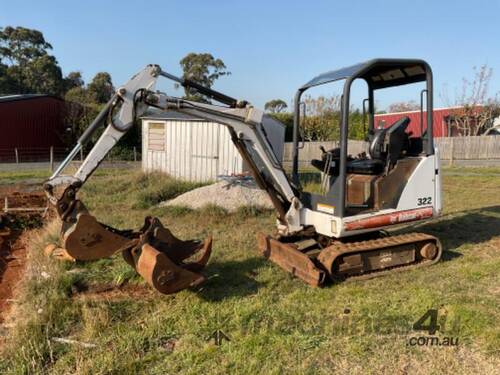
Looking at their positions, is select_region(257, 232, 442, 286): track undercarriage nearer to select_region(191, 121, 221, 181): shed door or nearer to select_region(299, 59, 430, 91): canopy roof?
select_region(299, 59, 430, 91): canopy roof

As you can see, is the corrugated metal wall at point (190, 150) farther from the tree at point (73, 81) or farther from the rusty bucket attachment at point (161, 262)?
the tree at point (73, 81)

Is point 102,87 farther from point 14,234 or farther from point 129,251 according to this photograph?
point 129,251

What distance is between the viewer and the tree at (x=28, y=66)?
47.5 meters

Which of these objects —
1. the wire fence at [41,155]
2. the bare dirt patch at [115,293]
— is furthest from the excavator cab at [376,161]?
the wire fence at [41,155]

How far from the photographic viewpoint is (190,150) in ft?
52.9

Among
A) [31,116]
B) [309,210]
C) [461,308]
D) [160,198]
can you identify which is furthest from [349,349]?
[31,116]

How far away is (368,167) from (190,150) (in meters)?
10.9

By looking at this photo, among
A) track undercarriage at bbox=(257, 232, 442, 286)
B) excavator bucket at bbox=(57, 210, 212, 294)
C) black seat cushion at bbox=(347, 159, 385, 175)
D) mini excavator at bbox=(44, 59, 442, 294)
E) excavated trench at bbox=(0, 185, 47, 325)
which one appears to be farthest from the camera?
black seat cushion at bbox=(347, 159, 385, 175)

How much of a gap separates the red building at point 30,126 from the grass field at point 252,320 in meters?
24.4

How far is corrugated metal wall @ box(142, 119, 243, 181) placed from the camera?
1554 cm

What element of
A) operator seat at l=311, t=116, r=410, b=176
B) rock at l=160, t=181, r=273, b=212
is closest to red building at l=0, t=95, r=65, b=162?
rock at l=160, t=181, r=273, b=212

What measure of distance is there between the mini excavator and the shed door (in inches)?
370

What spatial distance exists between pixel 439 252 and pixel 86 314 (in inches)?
179

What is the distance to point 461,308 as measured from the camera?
4434mm
